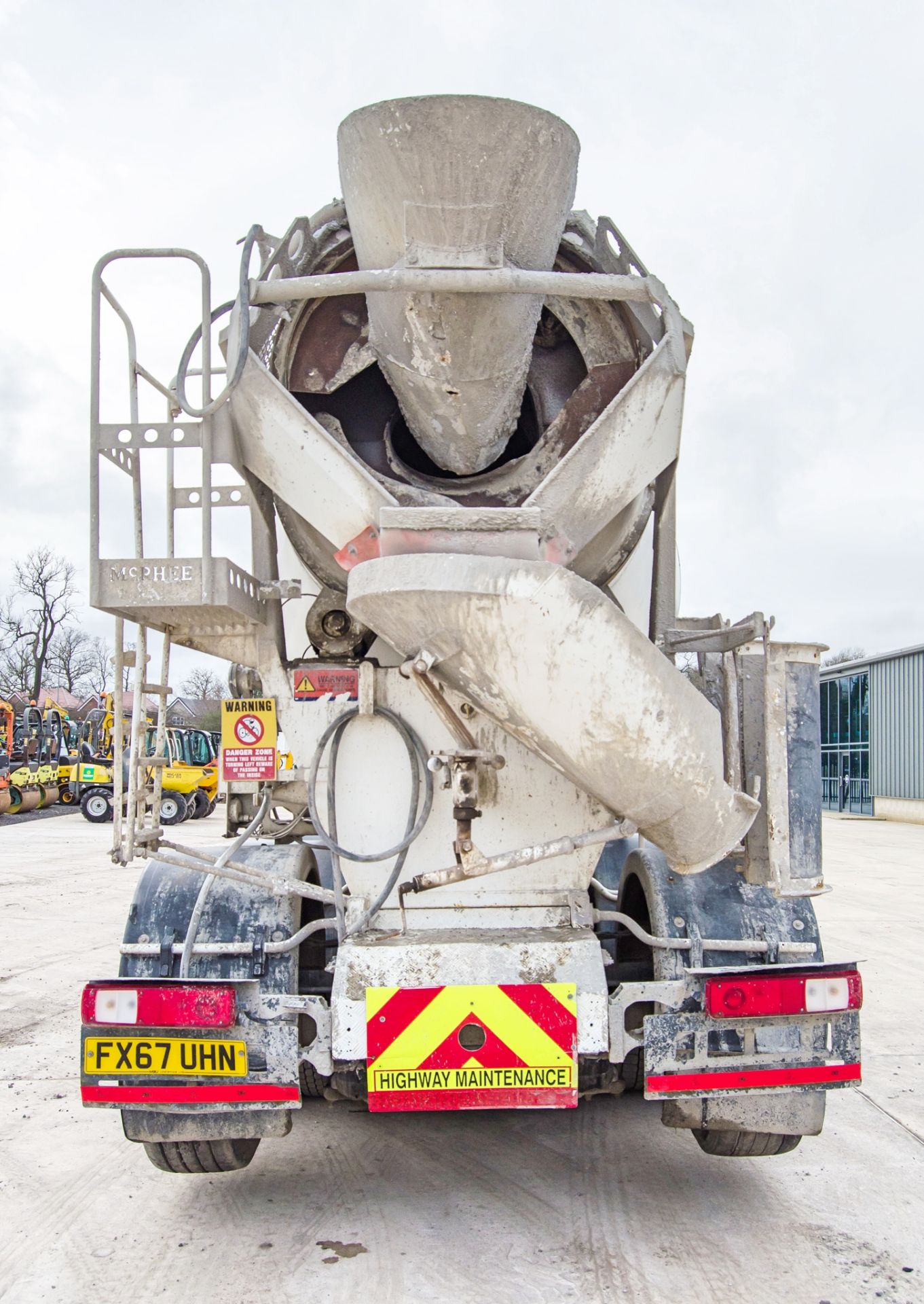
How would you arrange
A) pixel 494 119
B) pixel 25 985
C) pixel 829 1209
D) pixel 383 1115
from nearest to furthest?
1. pixel 494 119
2. pixel 829 1209
3. pixel 383 1115
4. pixel 25 985

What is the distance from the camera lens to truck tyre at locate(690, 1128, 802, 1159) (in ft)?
11.8

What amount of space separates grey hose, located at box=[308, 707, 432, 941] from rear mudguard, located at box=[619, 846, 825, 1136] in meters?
0.86

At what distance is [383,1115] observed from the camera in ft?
15.2

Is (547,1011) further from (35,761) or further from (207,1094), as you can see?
(35,761)

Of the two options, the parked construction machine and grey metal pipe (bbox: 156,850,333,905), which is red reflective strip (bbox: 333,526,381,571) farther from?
the parked construction machine

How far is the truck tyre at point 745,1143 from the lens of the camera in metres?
3.61

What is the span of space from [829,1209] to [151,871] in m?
2.56

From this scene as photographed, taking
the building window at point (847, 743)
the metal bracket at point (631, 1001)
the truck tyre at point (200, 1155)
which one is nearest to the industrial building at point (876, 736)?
the building window at point (847, 743)

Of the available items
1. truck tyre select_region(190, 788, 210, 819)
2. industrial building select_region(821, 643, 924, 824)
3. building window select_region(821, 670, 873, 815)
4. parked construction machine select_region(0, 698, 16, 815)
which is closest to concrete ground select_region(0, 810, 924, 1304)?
truck tyre select_region(190, 788, 210, 819)

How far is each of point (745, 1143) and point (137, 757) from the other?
239 cm

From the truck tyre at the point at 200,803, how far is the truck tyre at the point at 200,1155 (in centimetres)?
1834

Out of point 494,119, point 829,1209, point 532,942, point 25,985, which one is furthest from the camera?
point 25,985

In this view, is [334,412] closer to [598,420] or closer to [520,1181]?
[598,420]

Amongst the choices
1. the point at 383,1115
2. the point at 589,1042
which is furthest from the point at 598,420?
the point at 383,1115
